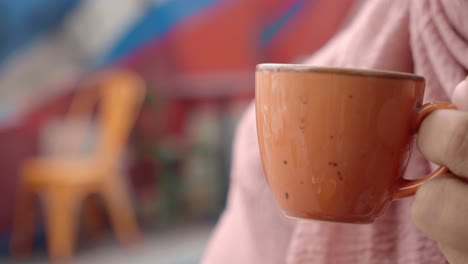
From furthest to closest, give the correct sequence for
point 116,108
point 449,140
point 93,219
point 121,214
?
point 93,219 → point 121,214 → point 116,108 → point 449,140

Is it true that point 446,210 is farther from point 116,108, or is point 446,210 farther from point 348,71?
point 116,108

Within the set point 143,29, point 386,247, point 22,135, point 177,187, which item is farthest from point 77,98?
point 386,247

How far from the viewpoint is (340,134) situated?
32cm

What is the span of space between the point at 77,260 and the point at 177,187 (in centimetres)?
91

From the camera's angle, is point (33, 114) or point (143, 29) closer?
point (33, 114)

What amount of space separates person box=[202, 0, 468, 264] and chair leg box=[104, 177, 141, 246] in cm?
264

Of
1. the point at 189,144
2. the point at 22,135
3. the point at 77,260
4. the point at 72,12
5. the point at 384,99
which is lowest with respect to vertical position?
the point at 77,260

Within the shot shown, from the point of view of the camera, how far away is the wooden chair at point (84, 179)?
2.83 m

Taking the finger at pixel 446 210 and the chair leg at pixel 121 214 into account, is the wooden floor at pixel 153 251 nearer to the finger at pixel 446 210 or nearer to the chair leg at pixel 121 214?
the chair leg at pixel 121 214

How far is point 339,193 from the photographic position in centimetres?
33

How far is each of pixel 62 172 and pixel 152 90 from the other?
0.91 m

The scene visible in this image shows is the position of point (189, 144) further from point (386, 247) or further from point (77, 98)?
point (386, 247)

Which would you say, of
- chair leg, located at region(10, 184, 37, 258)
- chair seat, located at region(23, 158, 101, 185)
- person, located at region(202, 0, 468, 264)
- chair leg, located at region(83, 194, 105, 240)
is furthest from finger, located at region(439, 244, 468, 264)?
chair leg, located at region(83, 194, 105, 240)

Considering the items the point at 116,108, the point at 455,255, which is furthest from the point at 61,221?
the point at 455,255
